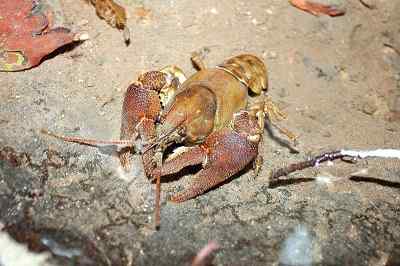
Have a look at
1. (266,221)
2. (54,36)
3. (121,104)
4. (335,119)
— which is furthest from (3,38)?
(335,119)

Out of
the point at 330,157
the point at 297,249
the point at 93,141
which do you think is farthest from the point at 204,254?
the point at 330,157

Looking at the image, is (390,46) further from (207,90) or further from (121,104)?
(121,104)

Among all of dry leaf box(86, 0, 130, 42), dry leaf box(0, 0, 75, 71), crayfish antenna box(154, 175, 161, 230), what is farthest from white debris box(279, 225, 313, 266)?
dry leaf box(0, 0, 75, 71)

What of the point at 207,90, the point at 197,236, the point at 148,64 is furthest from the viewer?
the point at 148,64

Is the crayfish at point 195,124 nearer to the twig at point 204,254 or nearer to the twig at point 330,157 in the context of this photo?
the twig at point 330,157

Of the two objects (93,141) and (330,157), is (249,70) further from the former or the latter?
(93,141)

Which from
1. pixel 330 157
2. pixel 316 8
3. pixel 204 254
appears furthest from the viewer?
pixel 316 8
